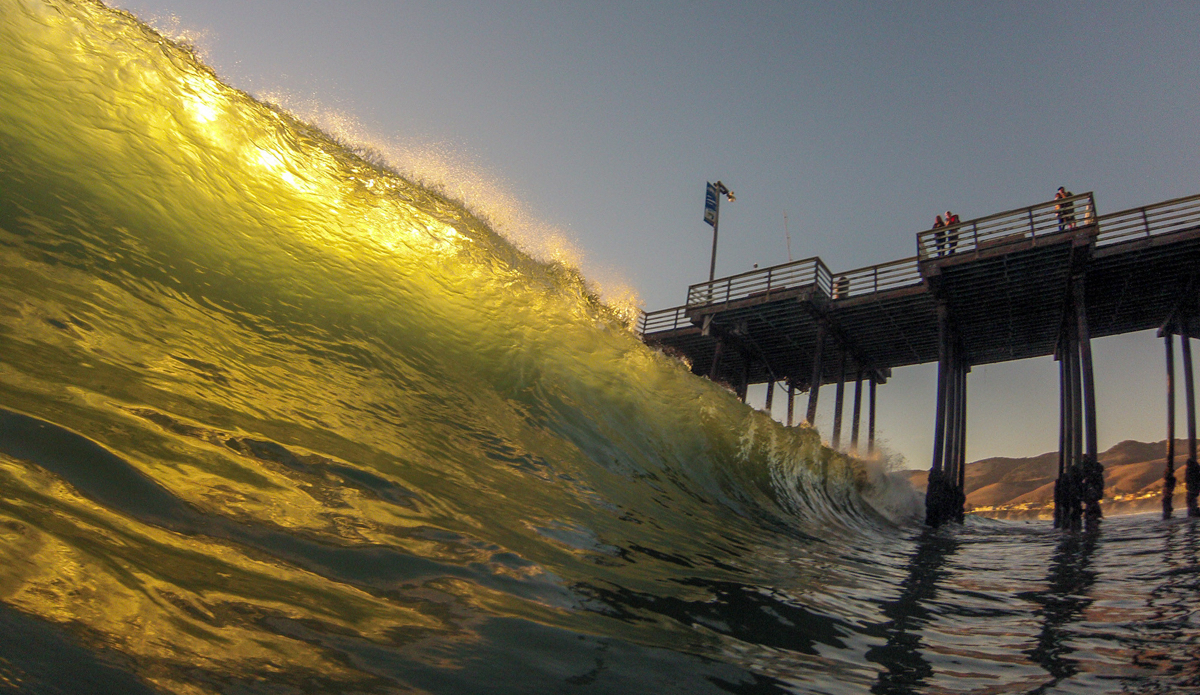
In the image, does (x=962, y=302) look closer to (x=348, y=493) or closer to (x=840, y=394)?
(x=840, y=394)

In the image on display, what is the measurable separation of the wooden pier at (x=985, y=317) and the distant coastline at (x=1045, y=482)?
75.5 ft

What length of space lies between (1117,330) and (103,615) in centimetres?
1987

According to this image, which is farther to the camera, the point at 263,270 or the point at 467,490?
the point at 263,270

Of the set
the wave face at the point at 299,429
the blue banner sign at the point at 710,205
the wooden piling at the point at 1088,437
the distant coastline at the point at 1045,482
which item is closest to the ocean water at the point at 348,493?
the wave face at the point at 299,429

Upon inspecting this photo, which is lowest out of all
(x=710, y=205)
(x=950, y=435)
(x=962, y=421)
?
(x=950, y=435)

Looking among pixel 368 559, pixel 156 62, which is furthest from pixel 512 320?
pixel 368 559

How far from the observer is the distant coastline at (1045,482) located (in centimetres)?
3781

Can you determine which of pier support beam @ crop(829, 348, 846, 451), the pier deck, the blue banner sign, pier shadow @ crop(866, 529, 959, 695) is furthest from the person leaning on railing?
the blue banner sign

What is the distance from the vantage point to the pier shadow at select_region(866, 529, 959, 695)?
1985 millimetres

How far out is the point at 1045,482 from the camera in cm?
5956

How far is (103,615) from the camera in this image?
4.13 ft

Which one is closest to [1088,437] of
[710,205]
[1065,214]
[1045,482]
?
[1065,214]

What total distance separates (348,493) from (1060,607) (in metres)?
3.90

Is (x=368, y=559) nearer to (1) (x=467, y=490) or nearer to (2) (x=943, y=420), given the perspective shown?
(1) (x=467, y=490)
